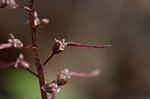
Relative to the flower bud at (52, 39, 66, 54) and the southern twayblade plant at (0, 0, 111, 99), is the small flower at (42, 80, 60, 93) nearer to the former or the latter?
the southern twayblade plant at (0, 0, 111, 99)

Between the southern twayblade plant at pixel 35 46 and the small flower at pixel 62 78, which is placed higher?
the southern twayblade plant at pixel 35 46

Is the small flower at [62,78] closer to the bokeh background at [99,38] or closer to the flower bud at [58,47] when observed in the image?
the flower bud at [58,47]

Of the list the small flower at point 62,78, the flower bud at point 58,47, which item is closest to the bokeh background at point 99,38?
the small flower at point 62,78

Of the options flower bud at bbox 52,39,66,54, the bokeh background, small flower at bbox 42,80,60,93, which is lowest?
the bokeh background

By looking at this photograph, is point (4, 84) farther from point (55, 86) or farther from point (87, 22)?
point (55, 86)

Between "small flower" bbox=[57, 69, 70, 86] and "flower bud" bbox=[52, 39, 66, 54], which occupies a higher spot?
"flower bud" bbox=[52, 39, 66, 54]

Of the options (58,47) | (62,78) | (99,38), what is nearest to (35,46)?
(58,47)

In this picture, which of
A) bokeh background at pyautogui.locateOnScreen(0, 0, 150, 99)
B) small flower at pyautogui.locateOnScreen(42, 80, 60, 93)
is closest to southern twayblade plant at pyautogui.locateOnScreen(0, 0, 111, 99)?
small flower at pyautogui.locateOnScreen(42, 80, 60, 93)

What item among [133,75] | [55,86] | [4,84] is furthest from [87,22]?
[55,86]
